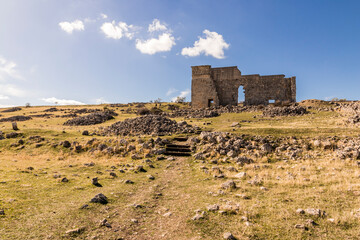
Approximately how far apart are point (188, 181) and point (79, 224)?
5183 millimetres

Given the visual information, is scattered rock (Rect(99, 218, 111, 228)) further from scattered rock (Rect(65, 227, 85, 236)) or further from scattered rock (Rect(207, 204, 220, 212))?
scattered rock (Rect(207, 204, 220, 212))

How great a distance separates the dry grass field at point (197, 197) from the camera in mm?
4977

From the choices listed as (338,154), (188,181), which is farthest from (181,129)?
(338,154)

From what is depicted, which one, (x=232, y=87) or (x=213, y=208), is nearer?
(x=213, y=208)

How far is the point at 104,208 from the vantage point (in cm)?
652

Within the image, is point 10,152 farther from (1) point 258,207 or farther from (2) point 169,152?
(1) point 258,207

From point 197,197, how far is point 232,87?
106ft

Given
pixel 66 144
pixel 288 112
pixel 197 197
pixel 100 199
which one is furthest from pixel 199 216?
pixel 288 112

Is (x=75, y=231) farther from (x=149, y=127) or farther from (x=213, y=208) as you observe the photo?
(x=149, y=127)

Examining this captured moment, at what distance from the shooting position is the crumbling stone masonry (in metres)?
33.8

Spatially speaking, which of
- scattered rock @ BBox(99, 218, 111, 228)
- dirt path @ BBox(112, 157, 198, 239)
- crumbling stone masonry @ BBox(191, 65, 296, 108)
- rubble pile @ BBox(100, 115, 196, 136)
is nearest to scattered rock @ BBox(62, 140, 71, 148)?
rubble pile @ BBox(100, 115, 196, 136)

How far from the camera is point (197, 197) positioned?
7.27 m

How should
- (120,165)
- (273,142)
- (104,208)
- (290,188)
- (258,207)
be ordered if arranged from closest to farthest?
(258,207) → (104,208) → (290,188) → (120,165) → (273,142)

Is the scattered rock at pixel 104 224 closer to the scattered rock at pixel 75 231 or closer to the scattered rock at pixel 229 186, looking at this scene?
the scattered rock at pixel 75 231
